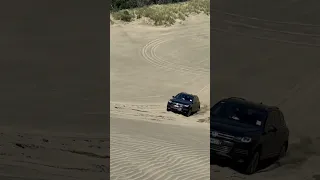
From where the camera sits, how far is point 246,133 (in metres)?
9.34

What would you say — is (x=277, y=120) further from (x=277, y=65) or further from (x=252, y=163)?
(x=277, y=65)

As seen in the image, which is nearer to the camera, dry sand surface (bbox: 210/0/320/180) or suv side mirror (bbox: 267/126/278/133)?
suv side mirror (bbox: 267/126/278/133)

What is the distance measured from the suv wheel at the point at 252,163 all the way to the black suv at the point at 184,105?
35.7 ft

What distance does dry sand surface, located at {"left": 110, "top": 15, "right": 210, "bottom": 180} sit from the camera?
10617 mm

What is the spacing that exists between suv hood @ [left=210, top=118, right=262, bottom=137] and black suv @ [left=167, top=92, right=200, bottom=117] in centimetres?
1024

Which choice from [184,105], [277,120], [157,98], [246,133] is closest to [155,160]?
[246,133]

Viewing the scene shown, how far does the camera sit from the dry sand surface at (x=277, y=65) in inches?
468

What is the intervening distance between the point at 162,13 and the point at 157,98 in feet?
53.4
